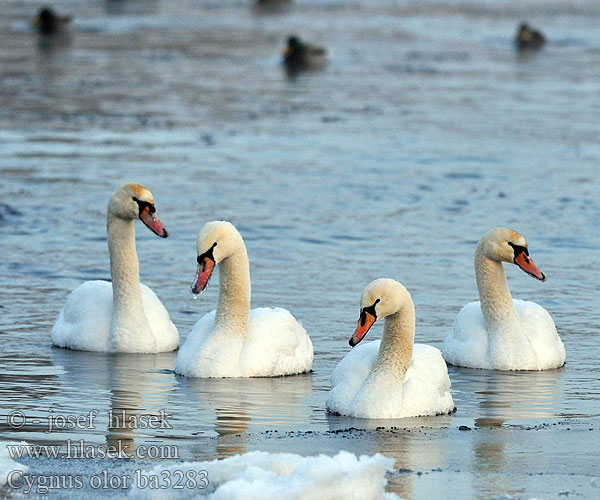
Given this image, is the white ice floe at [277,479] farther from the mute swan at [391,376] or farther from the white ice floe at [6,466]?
the mute swan at [391,376]

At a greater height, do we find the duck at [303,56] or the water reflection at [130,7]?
the water reflection at [130,7]

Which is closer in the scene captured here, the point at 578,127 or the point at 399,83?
the point at 578,127

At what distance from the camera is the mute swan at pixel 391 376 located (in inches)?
375

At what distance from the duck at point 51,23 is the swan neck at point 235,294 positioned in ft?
116

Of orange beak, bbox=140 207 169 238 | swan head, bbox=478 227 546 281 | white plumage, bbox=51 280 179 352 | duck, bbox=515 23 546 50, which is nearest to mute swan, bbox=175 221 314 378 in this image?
orange beak, bbox=140 207 169 238

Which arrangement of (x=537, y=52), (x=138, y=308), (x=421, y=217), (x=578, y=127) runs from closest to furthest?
1. (x=138, y=308)
2. (x=421, y=217)
3. (x=578, y=127)
4. (x=537, y=52)

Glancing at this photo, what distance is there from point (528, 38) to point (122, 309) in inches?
1265

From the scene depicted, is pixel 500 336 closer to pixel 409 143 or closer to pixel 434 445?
pixel 434 445

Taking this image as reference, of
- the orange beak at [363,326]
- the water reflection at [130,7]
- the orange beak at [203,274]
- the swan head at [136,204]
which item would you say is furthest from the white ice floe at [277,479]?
the water reflection at [130,7]

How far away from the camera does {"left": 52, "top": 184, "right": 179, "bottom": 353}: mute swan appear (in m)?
11.9

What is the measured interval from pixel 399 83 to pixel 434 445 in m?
25.0

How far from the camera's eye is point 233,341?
1105cm

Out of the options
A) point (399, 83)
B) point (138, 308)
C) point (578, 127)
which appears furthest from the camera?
point (399, 83)

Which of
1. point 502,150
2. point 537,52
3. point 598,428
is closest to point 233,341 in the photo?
point 598,428
